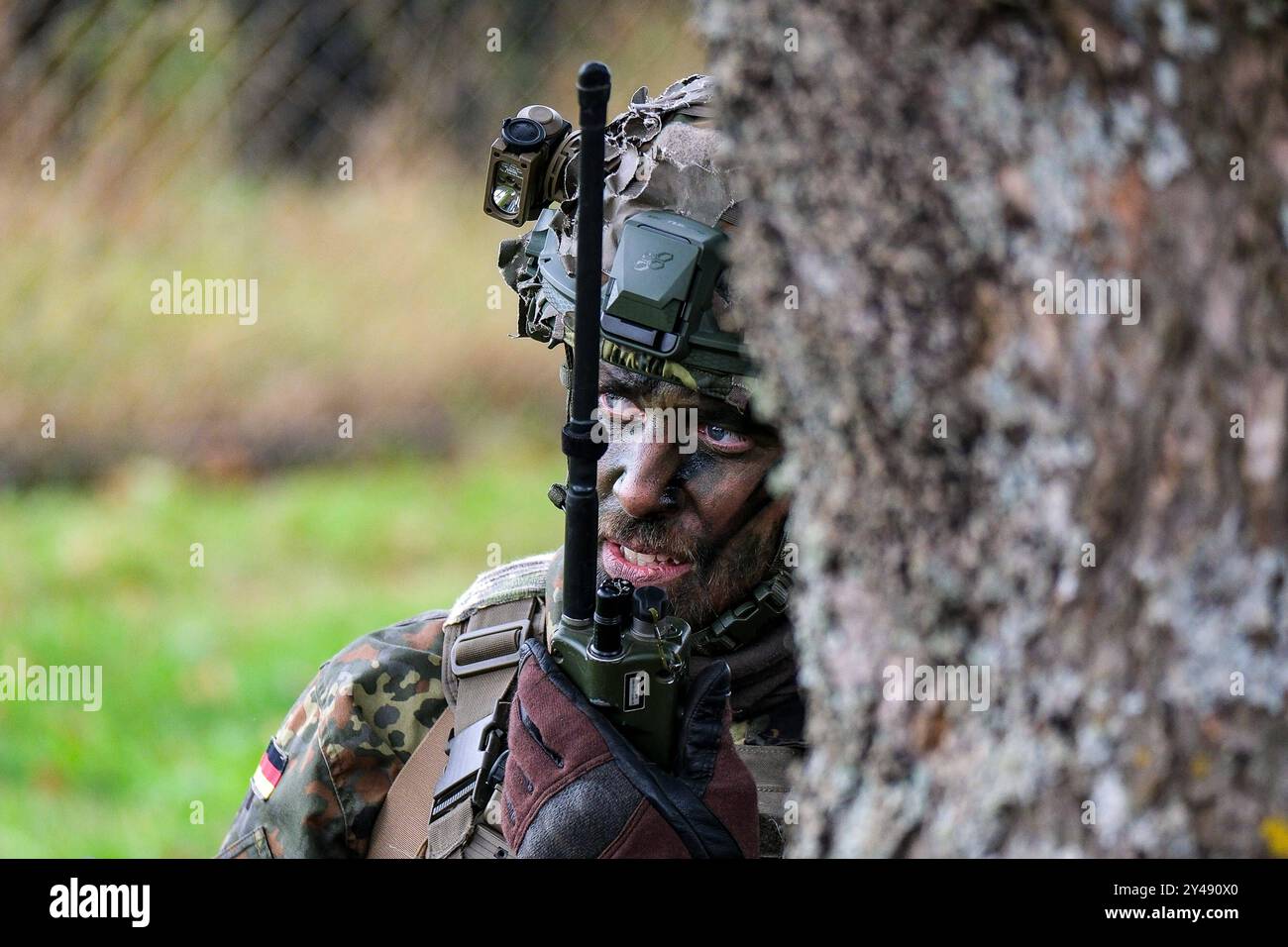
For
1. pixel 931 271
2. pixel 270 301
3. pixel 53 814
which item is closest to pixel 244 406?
pixel 270 301

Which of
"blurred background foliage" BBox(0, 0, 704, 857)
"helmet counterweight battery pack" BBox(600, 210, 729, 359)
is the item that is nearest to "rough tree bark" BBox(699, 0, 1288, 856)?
"helmet counterweight battery pack" BBox(600, 210, 729, 359)

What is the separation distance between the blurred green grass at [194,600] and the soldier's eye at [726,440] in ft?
9.70

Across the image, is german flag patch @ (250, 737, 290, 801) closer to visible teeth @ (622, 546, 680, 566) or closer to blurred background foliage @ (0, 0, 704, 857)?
visible teeth @ (622, 546, 680, 566)

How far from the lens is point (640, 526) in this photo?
285 cm

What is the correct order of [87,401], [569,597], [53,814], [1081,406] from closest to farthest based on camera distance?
[1081,406] < [569,597] < [53,814] < [87,401]

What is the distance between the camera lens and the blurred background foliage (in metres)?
6.52

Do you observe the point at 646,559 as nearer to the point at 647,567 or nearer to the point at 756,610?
the point at 647,567

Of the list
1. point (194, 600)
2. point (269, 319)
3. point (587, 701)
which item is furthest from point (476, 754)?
point (269, 319)

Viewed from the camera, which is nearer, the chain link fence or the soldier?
the soldier

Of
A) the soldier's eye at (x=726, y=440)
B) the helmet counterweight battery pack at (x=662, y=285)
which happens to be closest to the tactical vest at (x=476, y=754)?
the soldier's eye at (x=726, y=440)

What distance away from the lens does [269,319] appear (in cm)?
689

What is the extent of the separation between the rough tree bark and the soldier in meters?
0.92

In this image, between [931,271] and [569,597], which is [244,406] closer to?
[569,597]
